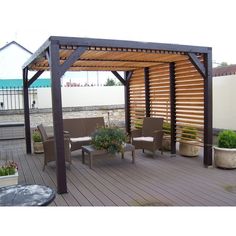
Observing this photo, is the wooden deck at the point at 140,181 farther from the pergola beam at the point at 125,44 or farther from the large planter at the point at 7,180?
the pergola beam at the point at 125,44

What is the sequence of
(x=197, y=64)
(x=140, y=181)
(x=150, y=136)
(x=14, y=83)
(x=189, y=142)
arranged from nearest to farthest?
(x=140, y=181), (x=197, y=64), (x=189, y=142), (x=150, y=136), (x=14, y=83)

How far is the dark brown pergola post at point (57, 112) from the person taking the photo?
Result: 14.4 feet

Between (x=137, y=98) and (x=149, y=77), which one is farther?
(x=137, y=98)

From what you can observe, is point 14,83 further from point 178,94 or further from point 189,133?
point 189,133

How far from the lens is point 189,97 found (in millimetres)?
6535

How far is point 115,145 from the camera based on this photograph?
19.8ft

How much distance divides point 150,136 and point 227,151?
2.26m

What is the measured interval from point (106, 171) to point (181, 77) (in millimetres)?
2775

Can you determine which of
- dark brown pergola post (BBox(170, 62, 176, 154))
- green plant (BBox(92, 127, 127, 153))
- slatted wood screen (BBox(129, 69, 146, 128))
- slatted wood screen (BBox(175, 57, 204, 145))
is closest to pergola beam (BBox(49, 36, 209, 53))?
slatted wood screen (BBox(175, 57, 204, 145))

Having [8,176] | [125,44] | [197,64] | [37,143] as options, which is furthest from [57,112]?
[37,143]

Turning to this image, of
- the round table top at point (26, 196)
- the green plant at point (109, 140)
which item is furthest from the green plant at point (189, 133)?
the round table top at point (26, 196)

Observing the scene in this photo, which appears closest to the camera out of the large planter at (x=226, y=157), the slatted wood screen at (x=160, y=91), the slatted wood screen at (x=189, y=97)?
the large planter at (x=226, y=157)

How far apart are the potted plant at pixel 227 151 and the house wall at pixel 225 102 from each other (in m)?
2.38
